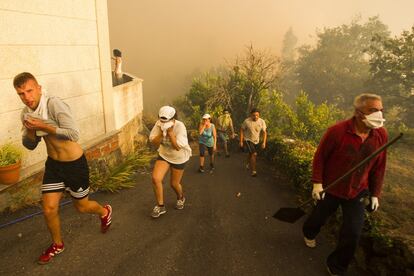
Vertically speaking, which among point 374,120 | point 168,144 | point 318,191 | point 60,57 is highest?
point 60,57

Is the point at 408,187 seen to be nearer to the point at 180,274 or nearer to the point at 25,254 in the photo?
the point at 180,274

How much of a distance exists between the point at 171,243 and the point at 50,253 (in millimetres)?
1583

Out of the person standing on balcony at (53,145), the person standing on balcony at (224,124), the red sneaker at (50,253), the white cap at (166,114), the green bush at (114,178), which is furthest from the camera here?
the person standing on balcony at (224,124)

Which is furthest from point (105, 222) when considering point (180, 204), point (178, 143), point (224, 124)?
point (224, 124)

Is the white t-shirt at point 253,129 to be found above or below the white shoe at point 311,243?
above

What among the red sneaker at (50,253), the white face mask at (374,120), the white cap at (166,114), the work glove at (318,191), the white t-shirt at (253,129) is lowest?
the red sneaker at (50,253)

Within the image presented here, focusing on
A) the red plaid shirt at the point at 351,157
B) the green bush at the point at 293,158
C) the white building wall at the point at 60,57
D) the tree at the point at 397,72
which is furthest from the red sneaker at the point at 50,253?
the tree at the point at 397,72

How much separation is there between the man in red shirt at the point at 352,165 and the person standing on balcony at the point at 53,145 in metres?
2.98

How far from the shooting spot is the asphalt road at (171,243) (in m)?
3.92

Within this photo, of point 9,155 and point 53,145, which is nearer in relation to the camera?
point 53,145

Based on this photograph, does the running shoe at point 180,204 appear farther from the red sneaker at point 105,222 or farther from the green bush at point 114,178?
the green bush at point 114,178

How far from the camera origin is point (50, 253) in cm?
391

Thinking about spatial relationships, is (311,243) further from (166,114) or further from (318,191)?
(166,114)

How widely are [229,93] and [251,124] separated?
7089 millimetres
